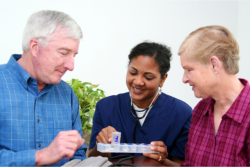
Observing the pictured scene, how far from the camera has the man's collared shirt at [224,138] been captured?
115cm

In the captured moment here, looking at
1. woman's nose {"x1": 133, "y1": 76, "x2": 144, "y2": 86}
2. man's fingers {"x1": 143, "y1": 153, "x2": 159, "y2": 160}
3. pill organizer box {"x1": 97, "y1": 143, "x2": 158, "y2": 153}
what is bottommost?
man's fingers {"x1": 143, "y1": 153, "x2": 159, "y2": 160}

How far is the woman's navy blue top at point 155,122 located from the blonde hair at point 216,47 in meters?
0.63

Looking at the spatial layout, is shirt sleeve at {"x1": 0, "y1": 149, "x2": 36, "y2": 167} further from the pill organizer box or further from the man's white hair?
the man's white hair

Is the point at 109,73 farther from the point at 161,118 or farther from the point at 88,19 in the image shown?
the point at 161,118

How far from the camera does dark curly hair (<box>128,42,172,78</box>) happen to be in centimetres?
173

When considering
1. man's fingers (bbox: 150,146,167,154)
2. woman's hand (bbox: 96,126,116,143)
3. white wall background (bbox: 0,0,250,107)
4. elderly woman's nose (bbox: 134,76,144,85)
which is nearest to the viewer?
man's fingers (bbox: 150,146,167,154)

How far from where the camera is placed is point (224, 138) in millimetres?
1227

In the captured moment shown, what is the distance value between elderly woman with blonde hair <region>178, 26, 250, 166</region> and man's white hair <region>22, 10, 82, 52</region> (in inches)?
23.9

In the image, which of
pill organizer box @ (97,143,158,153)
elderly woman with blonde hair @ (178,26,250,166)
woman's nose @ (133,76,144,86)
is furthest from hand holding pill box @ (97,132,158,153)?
woman's nose @ (133,76,144,86)

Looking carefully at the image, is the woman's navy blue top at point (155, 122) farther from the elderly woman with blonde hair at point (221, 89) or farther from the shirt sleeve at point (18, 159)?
the shirt sleeve at point (18, 159)

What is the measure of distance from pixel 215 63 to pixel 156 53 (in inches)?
23.5

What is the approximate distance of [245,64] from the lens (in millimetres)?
3357

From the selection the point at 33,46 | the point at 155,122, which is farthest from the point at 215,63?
the point at 33,46

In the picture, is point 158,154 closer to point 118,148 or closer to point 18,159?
point 118,148
